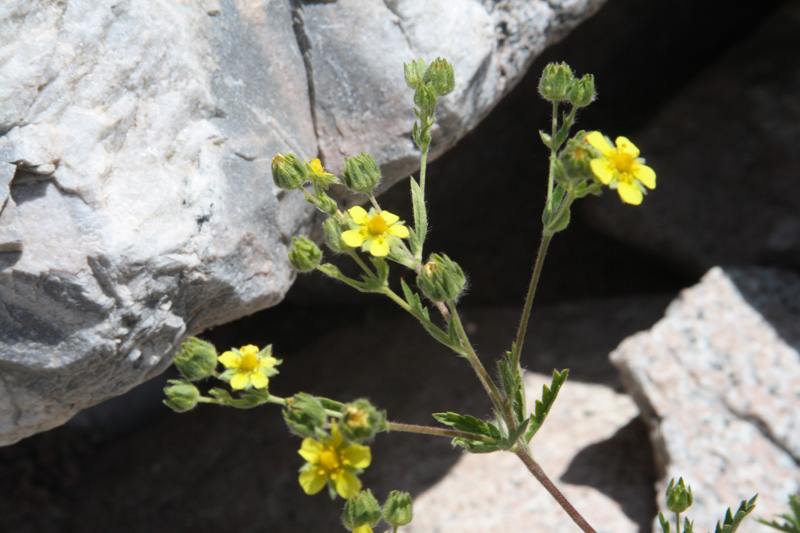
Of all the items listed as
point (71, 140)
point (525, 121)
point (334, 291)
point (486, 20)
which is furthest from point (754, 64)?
point (71, 140)

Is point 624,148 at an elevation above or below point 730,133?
above

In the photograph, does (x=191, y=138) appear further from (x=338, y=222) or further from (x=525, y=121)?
(x=525, y=121)

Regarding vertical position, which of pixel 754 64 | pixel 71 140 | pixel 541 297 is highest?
pixel 71 140

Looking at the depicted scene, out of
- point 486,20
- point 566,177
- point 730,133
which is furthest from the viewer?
point 730,133

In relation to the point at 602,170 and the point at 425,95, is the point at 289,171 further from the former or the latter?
the point at 602,170

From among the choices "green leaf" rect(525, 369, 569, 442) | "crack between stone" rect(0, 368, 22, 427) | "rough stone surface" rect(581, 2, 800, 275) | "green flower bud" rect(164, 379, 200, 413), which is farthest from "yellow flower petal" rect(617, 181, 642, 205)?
"rough stone surface" rect(581, 2, 800, 275)

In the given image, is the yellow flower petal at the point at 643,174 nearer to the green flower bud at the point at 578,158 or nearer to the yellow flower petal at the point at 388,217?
the green flower bud at the point at 578,158

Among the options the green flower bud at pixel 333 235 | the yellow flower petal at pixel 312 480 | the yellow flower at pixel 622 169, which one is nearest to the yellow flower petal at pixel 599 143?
the yellow flower at pixel 622 169
